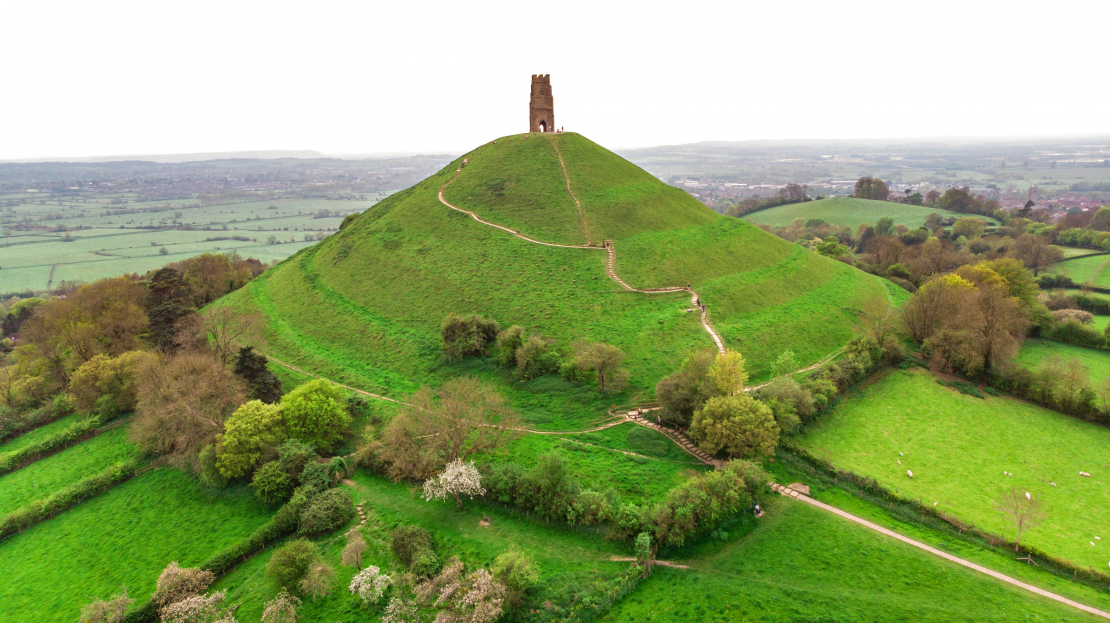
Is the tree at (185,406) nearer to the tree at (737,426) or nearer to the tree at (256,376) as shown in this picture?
the tree at (256,376)

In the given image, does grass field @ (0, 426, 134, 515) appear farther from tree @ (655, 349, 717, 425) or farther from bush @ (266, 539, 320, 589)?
tree @ (655, 349, 717, 425)

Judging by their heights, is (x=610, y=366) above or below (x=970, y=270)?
below

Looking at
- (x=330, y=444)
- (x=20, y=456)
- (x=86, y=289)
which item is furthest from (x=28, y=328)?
(x=330, y=444)

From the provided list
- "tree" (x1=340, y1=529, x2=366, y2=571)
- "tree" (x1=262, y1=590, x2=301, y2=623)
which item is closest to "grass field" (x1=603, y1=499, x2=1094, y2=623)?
"tree" (x1=340, y1=529, x2=366, y2=571)

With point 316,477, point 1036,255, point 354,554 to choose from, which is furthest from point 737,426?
point 1036,255

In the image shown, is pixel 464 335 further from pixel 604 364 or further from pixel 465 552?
pixel 465 552

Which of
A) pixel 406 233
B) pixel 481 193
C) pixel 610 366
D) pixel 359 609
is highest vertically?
pixel 481 193

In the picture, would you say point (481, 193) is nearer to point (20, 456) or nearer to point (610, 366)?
point (610, 366)
